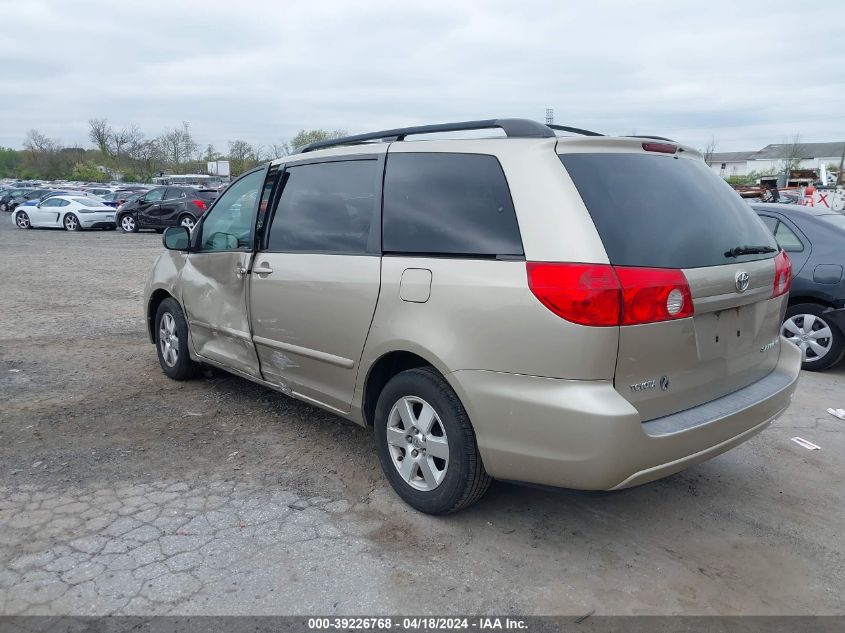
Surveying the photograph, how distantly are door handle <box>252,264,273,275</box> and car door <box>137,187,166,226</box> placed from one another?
21050 millimetres

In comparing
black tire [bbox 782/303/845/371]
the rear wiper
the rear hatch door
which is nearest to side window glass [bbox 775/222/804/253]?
black tire [bbox 782/303/845/371]

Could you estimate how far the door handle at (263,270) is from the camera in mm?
4219

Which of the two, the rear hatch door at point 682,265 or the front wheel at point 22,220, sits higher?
the rear hatch door at point 682,265

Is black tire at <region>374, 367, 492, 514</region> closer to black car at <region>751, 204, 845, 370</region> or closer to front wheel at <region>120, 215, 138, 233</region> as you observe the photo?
black car at <region>751, 204, 845, 370</region>

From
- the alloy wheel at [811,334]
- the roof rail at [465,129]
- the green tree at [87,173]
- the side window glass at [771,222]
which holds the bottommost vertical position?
the alloy wheel at [811,334]

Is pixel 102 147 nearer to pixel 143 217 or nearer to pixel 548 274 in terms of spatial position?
pixel 143 217

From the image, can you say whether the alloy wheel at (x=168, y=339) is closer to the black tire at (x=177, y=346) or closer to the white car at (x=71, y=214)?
the black tire at (x=177, y=346)

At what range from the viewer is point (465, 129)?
136 inches

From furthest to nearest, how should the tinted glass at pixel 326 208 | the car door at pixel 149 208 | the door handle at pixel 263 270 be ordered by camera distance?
the car door at pixel 149 208, the door handle at pixel 263 270, the tinted glass at pixel 326 208

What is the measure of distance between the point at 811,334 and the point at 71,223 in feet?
82.7

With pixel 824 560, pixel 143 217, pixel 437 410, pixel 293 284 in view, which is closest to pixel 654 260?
pixel 437 410

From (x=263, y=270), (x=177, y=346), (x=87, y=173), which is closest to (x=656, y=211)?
(x=263, y=270)

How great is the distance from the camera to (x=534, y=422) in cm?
283

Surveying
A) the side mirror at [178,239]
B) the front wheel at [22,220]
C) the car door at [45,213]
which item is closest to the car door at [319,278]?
the side mirror at [178,239]
